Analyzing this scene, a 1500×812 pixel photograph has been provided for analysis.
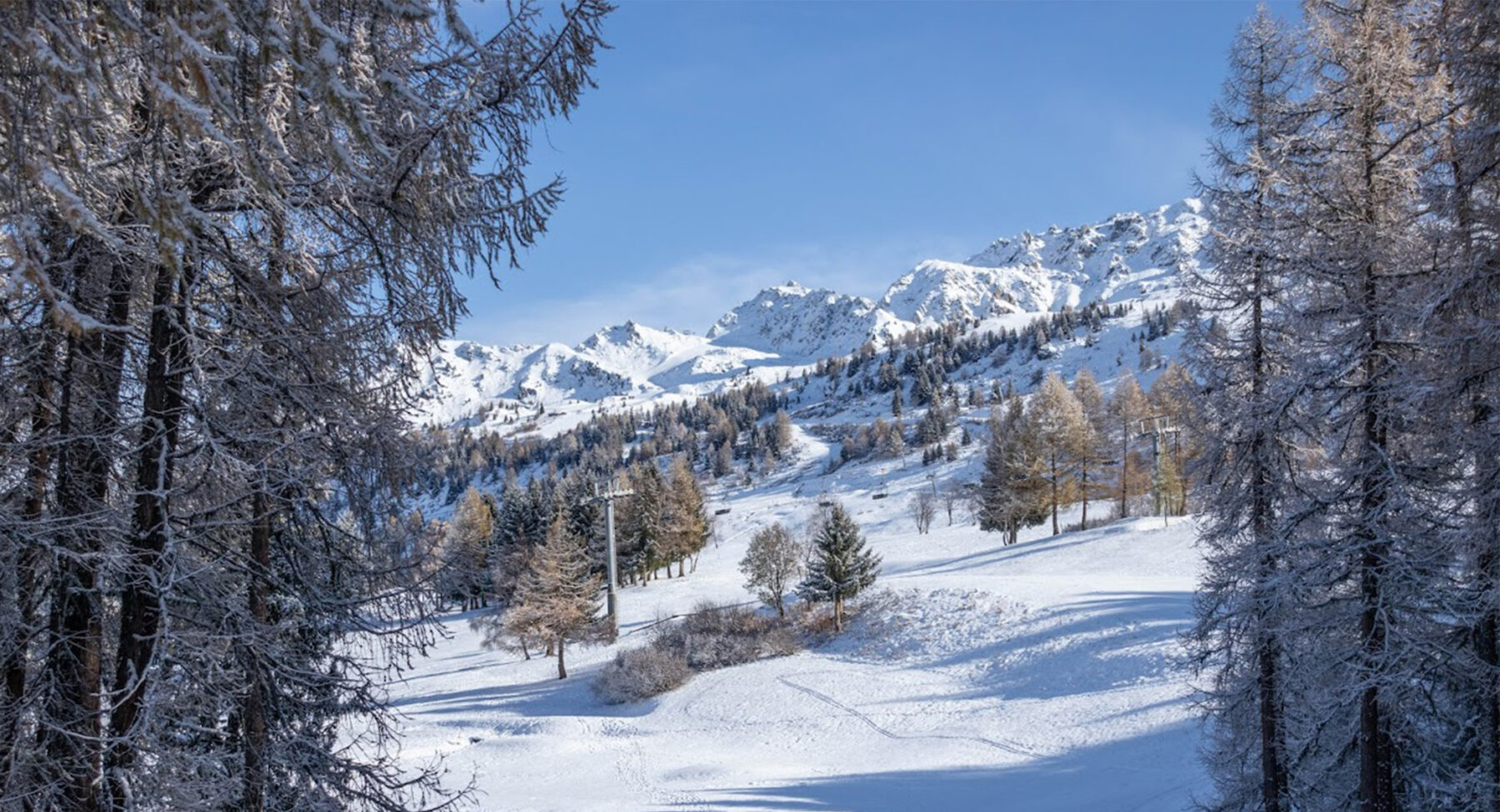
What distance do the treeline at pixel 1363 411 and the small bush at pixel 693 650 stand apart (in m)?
22.5

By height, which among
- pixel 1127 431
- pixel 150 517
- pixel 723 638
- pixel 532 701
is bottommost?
pixel 532 701

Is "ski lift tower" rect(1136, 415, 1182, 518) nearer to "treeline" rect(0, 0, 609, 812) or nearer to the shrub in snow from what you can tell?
the shrub in snow

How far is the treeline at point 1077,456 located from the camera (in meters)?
41.3

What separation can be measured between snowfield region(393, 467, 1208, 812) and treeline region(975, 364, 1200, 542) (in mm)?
3337

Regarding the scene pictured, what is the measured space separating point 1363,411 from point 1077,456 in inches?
1373

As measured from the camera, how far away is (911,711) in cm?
2445

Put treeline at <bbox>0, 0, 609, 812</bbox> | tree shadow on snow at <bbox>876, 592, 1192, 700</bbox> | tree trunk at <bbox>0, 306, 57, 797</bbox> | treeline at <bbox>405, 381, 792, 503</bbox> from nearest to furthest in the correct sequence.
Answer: treeline at <bbox>0, 0, 609, 812</bbox>, tree trunk at <bbox>0, 306, 57, 797</bbox>, tree shadow on snow at <bbox>876, 592, 1192, 700</bbox>, treeline at <bbox>405, 381, 792, 503</bbox>

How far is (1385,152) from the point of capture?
28.3 ft

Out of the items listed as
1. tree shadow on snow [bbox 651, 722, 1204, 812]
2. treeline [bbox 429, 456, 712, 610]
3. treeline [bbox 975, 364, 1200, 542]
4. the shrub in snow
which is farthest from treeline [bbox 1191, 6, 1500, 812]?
treeline [bbox 429, 456, 712, 610]

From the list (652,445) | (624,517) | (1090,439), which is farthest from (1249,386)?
(652,445)

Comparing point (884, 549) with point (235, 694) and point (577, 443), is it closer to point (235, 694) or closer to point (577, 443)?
point (235, 694)

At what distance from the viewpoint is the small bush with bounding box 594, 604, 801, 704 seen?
30156 millimetres

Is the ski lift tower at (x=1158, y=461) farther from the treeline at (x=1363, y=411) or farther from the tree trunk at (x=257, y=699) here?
the tree trunk at (x=257, y=699)

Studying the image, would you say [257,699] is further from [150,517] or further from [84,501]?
[84,501]
